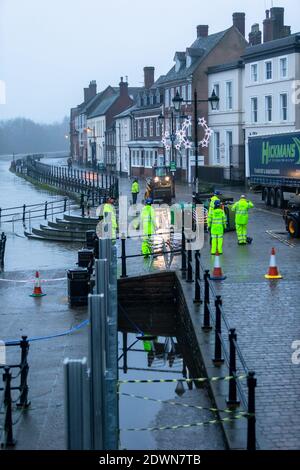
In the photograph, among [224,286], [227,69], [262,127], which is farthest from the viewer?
[227,69]

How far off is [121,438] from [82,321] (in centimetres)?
616

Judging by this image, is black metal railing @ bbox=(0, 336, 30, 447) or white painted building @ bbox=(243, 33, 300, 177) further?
white painted building @ bbox=(243, 33, 300, 177)

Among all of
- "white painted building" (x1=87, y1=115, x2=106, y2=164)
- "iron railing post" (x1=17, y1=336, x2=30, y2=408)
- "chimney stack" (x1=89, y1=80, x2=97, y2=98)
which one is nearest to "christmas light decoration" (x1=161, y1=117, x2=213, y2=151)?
"white painted building" (x1=87, y1=115, x2=106, y2=164)

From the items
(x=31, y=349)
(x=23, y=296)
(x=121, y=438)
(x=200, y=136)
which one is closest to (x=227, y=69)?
(x=200, y=136)

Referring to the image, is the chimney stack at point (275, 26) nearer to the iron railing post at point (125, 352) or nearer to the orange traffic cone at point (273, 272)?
the orange traffic cone at point (273, 272)

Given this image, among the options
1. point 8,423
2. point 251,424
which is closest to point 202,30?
point 8,423

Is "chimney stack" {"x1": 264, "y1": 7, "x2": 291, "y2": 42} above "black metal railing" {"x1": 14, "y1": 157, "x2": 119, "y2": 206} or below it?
above

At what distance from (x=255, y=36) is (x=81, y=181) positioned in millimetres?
18270

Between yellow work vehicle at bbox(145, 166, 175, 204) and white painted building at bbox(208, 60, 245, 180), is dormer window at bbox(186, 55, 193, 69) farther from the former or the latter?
yellow work vehicle at bbox(145, 166, 175, 204)

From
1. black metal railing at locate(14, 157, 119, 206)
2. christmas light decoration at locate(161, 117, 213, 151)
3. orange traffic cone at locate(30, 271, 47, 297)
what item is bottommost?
orange traffic cone at locate(30, 271, 47, 297)

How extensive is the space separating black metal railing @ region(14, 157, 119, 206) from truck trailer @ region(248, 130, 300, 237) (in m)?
8.84

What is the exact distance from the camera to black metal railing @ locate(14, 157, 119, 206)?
4557 centimetres

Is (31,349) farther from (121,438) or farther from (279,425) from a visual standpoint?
(279,425)

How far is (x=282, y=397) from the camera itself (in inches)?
395
